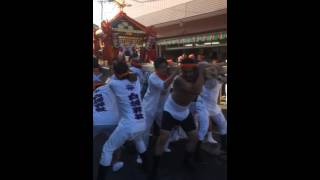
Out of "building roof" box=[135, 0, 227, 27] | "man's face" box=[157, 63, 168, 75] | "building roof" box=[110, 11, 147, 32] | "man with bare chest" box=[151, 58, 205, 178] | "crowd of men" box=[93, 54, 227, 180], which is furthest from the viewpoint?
"building roof" box=[135, 0, 227, 27]

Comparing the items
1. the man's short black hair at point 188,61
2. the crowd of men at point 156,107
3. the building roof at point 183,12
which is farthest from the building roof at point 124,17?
the man's short black hair at point 188,61

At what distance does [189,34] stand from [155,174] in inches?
77.6

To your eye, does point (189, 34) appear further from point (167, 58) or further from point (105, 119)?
point (105, 119)

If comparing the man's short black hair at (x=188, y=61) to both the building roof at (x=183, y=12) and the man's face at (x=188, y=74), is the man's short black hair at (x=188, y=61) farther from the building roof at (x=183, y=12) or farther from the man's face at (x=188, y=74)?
the building roof at (x=183, y=12)

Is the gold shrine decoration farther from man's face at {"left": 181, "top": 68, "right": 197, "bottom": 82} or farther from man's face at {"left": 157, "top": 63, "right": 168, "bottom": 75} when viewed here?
man's face at {"left": 181, "top": 68, "right": 197, "bottom": 82}

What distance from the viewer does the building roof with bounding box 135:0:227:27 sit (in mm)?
3373

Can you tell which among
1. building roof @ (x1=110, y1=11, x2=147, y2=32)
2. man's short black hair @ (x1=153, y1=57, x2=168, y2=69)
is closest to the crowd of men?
man's short black hair @ (x1=153, y1=57, x2=168, y2=69)

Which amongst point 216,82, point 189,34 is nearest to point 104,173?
point 216,82

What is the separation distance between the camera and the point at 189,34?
4.18 m

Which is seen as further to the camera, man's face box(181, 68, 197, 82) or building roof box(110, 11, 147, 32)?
man's face box(181, 68, 197, 82)

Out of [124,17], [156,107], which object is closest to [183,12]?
[124,17]

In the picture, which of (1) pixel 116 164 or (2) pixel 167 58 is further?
(2) pixel 167 58

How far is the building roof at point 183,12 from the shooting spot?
337cm

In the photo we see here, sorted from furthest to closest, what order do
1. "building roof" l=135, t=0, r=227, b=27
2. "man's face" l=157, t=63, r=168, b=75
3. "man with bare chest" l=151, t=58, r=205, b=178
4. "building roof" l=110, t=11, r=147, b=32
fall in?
"building roof" l=135, t=0, r=227, b=27
"man's face" l=157, t=63, r=168, b=75
"man with bare chest" l=151, t=58, r=205, b=178
"building roof" l=110, t=11, r=147, b=32
